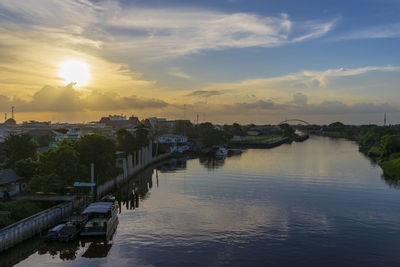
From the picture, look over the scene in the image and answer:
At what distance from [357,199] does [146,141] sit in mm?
63425

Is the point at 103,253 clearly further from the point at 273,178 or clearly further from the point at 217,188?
the point at 273,178

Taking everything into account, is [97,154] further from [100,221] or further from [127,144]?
[127,144]

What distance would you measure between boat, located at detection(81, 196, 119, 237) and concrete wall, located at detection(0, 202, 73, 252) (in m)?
3.71

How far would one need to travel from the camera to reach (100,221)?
3997 centimetres

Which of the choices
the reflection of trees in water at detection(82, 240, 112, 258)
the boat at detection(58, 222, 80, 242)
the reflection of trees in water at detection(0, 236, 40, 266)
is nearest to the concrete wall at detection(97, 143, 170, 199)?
the boat at detection(58, 222, 80, 242)

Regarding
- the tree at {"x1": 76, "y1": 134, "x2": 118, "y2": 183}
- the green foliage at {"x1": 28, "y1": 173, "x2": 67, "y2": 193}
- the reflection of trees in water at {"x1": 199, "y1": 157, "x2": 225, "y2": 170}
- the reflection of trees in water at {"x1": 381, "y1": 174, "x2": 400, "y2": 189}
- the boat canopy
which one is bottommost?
A: the reflection of trees in water at {"x1": 199, "y1": 157, "x2": 225, "y2": 170}

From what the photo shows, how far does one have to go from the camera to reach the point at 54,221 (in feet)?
136

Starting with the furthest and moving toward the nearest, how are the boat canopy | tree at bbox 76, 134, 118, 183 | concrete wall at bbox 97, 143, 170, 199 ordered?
concrete wall at bbox 97, 143, 170, 199 → tree at bbox 76, 134, 118, 183 → the boat canopy

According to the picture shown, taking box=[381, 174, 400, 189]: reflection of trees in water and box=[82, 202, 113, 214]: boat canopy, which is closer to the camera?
box=[82, 202, 113, 214]: boat canopy

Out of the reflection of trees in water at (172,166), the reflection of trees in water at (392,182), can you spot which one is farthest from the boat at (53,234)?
the reflection of trees in water at (392,182)

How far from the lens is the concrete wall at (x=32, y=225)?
33094 millimetres

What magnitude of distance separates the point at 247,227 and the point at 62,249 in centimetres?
2154

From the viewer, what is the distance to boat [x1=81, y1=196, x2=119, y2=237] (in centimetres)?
3906

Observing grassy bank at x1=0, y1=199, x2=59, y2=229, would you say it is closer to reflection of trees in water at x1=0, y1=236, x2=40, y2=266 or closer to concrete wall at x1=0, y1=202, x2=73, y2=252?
concrete wall at x1=0, y1=202, x2=73, y2=252
